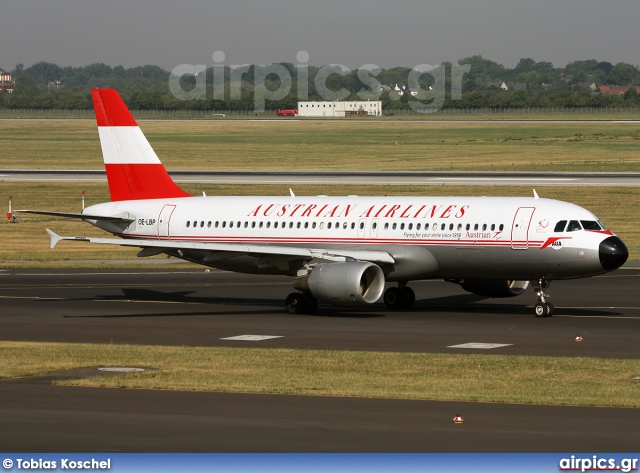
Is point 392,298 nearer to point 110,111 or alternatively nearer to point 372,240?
point 372,240

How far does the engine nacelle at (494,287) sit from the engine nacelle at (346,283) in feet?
15.3

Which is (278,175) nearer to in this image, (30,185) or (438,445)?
(30,185)

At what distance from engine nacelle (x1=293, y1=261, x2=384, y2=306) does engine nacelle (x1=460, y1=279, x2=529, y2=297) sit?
468 cm

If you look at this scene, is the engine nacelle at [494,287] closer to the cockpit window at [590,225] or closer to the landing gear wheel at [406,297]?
the landing gear wheel at [406,297]

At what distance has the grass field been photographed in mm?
128750

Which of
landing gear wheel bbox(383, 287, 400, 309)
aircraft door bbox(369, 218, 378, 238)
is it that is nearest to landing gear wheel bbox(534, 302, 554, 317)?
landing gear wheel bbox(383, 287, 400, 309)

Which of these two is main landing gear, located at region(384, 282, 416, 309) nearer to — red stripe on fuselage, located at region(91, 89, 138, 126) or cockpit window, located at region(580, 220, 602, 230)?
cockpit window, located at region(580, 220, 602, 230)

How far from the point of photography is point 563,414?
23.3 meters

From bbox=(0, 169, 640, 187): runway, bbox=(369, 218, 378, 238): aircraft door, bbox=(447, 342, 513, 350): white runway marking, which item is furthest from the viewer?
bbox=(0, 169, 640, 187): runway

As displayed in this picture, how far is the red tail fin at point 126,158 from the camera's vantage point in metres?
50.7

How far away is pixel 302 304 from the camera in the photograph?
44250 mm

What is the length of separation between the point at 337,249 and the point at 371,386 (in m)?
18.6

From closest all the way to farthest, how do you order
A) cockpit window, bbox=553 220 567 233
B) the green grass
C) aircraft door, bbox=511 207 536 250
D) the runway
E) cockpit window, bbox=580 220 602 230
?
1. the green grass
2. cockpit window, bbox=553 220 567 233
3. cockpit window, bbox=580 220 602 230
4. aircraft door, bbox=511 207 536 250
5. the runway

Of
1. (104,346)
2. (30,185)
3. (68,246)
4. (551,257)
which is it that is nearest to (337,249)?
(551,257)
